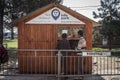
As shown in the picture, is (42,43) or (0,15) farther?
(0,15)

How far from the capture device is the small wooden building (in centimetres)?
1477

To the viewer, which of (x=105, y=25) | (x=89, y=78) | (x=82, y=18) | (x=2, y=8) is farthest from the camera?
(x=105, y=25)

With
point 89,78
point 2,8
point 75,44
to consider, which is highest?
point 2,8

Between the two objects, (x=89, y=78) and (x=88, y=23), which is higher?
(x=88, y=23)

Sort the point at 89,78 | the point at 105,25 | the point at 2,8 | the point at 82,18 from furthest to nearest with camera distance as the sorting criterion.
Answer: the point at 105,25
the point at 2,8
the point at 82,18
the point at 89,78

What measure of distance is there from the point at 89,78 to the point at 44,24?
3.34 metres

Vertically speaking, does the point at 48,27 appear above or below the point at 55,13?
below

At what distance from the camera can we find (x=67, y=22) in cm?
1477

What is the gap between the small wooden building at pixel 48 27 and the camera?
1477 cm

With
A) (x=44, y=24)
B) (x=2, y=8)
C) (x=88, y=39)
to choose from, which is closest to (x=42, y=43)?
(x=44, y=24)

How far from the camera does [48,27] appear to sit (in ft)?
48.6

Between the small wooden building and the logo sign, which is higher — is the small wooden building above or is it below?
below

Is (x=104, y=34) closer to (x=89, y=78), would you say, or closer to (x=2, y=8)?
(x=2, y=8)

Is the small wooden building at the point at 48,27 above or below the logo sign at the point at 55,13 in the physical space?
below
